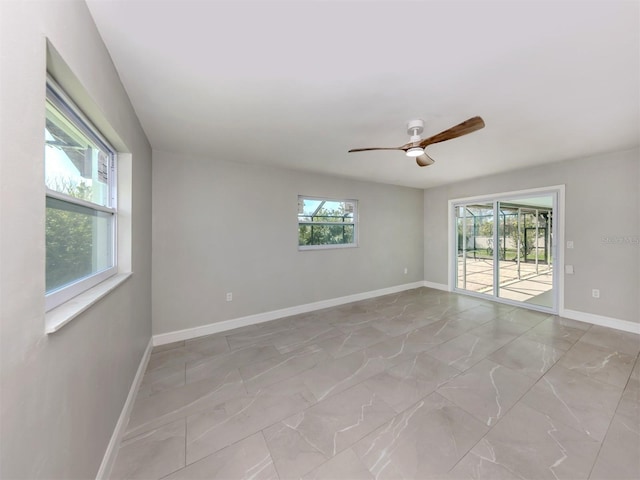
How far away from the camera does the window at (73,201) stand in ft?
3.41

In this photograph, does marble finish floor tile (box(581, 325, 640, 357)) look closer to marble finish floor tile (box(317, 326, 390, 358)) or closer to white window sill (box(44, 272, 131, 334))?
marble finish floor tile (box(317, 326, 390, 358))

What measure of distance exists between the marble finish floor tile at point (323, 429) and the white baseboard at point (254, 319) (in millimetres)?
1930

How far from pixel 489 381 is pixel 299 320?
2.37m

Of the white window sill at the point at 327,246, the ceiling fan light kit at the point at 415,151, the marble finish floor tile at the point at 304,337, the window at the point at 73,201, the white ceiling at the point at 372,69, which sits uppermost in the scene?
the white ceiling at the point at 372,69

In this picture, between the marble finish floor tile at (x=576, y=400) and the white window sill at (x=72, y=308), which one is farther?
the marble finish floor tile at (x=576, y=400)

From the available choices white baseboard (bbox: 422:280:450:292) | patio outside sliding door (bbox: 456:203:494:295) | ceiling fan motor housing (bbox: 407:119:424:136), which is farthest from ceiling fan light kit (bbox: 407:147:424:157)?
white baseboard (bbox: 422:280:450:292)

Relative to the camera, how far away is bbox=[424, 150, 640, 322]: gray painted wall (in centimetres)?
315

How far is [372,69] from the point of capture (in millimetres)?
1612

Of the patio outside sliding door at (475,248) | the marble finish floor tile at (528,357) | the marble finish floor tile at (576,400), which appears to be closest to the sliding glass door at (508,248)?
the patio outside sliding door at (475,248)

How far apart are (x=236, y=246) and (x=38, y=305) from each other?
272cm

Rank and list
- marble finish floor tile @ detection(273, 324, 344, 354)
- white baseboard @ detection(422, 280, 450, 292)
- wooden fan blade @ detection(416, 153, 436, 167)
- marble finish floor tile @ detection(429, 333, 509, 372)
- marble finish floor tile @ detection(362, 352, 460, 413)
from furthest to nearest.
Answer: white baseboard @ detection(422, 280, 450, 292)
marble finish floor tile @ detection(273, 324, 344, 354)
wooden fan blade @ detection(416, 153, 436, 167)
marble finish floor tile @ detection(429, 333, 509, 372)
marble finish floor tile @ detection(362, 352, 460, 413)

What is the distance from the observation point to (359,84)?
1.77 meters

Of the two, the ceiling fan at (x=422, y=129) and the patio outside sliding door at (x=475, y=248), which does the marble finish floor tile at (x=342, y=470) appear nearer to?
the ceiling fan at (x=422, y=129)

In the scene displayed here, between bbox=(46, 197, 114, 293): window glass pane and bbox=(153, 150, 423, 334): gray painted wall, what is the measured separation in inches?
55.7
